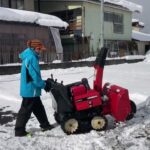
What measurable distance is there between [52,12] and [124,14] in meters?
7.83

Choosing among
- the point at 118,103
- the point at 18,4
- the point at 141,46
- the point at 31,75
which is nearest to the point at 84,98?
the point at 118,103

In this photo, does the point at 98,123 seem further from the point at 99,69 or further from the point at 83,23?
the point at 83,23

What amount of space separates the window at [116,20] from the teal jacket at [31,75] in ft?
88.8

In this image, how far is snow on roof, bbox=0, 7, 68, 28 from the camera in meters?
21.5

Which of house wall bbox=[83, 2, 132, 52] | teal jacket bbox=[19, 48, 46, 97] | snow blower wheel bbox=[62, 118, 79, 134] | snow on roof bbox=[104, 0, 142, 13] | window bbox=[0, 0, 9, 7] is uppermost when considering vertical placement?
snow on roof bbox=[104, 0, 142, 13]

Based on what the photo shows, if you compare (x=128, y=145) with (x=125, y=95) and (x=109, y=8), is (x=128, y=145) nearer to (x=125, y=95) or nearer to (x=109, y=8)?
(x=125, y=95)

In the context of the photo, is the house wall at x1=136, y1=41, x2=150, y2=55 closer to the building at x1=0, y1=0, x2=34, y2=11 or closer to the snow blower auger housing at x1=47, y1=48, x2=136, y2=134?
the building at x1=0, y1=0, x2=34, y2=11

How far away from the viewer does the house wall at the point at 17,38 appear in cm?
1981

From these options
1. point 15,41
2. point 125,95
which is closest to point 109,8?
point 15,41

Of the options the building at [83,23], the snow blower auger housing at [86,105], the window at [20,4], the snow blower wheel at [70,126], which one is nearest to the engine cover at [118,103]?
the snow blower auger housing at [86,105]

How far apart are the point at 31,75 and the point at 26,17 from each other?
1655 cm

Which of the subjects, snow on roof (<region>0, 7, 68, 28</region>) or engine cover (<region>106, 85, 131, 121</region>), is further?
snow on roof (<region>0, 7, 68, 28</region>)

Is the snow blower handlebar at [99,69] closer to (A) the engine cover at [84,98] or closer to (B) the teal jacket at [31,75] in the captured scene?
(A) the engine cover at [84,98]

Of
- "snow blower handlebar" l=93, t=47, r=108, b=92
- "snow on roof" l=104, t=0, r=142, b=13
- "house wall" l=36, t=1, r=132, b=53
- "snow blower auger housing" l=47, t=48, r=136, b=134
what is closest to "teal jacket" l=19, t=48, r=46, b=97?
"snow blower auger housing" l=47, t=48, r=136, b=134
